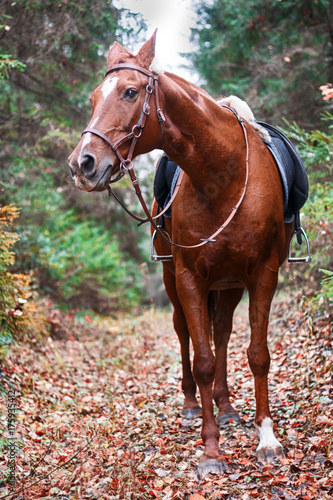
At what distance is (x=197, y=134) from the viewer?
3.59 meters

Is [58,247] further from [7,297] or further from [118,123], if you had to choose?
[118,123]

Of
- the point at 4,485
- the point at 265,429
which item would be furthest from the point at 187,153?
the point at 4,485

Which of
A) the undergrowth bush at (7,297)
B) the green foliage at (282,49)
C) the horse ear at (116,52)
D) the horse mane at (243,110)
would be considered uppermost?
the green foliage at (282,49)

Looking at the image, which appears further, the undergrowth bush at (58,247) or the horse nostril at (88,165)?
the undergrowth bush at (58,247)

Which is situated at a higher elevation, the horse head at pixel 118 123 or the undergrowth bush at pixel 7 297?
the horse head at pixel 118 123

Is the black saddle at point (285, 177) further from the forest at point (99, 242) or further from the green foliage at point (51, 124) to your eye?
the green foliage at point (51, 124)

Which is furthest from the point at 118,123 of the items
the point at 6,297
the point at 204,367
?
the point at 6,297

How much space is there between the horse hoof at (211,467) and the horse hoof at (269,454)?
309 mm

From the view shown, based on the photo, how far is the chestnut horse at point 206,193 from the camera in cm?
326

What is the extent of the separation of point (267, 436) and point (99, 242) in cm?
1082

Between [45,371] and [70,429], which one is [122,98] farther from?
[45,371]

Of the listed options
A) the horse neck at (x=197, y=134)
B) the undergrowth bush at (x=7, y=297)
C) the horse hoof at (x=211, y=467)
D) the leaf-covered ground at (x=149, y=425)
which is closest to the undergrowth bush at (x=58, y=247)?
the leaf-covered ground at (x=149, y=425)

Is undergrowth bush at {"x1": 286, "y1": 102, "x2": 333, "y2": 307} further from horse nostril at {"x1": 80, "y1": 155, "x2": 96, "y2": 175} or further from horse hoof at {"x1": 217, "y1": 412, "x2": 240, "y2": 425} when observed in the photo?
horse nostril at {"x1": 80, "y1": 155, "x2": 96, "y2": 175}

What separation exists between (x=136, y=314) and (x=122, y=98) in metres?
11.6
